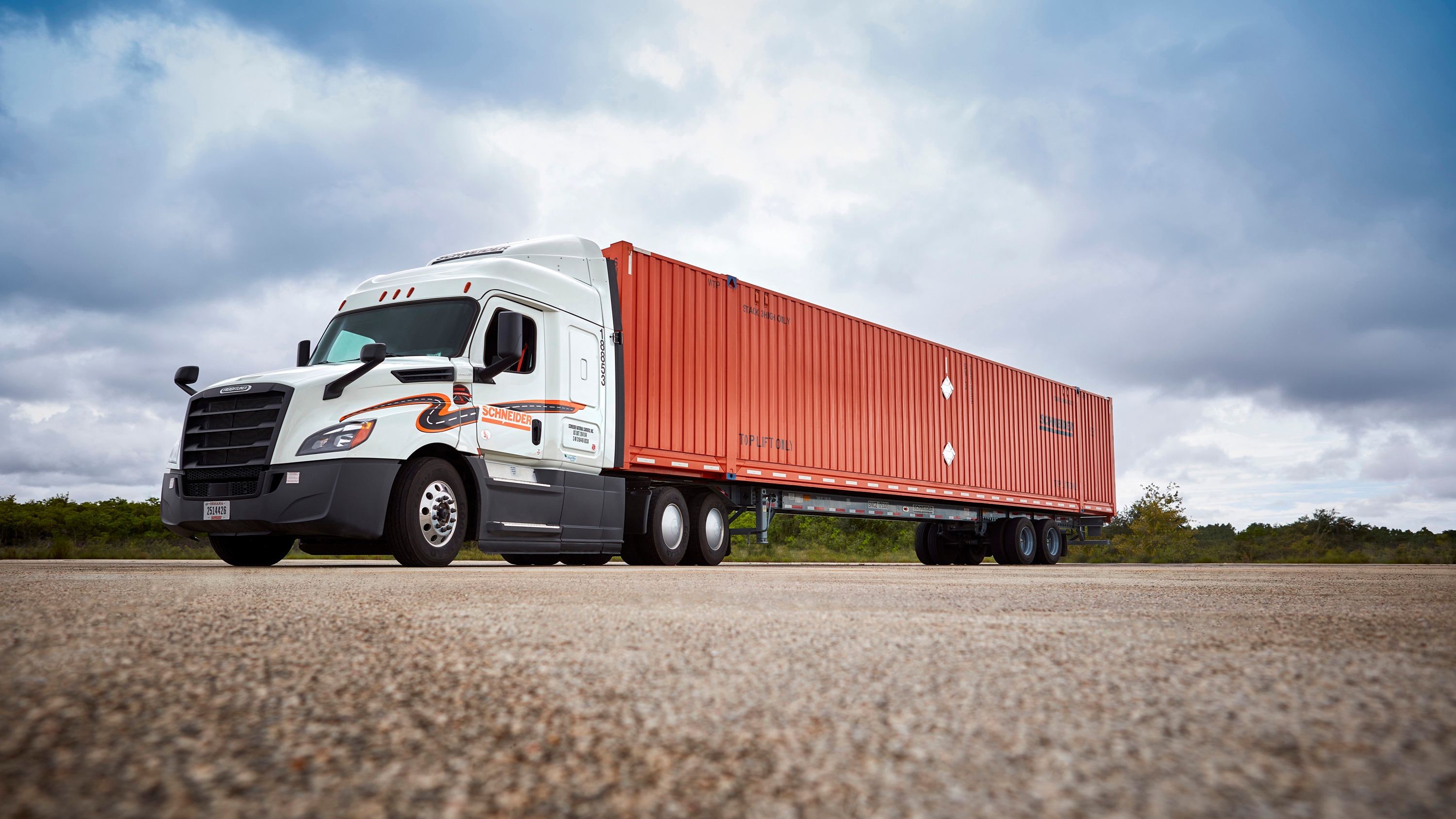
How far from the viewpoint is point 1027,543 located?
1780 centimetres

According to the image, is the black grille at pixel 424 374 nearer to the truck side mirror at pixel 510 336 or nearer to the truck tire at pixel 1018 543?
the truck side mirror at pixel 510 336

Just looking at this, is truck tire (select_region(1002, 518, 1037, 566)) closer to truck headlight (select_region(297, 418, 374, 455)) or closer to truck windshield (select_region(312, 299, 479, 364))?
truck windshield (select_region(312, 299, 479, 364))

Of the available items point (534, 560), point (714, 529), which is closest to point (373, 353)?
point (534, 560)

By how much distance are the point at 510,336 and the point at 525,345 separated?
Result: 2.03 ft

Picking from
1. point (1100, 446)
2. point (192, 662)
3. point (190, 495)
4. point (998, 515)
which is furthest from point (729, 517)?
point (1100, 446)

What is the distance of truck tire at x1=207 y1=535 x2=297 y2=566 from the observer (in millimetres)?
8273

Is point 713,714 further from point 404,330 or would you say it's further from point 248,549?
point 248,549

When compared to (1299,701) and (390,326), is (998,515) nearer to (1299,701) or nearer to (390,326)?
(390,326)

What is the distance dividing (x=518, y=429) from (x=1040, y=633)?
6.35m

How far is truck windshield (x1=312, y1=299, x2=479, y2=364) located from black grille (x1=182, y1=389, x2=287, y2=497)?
3.20ft

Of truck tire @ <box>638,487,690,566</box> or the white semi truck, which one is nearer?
the white semi truck

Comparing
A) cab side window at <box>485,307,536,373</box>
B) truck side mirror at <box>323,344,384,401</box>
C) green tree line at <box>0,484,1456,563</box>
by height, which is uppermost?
cab side window at <box>485,307,536,373</box>

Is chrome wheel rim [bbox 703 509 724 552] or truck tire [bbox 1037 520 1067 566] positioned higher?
chrome wheel rim [bbox 703 509 724 552]

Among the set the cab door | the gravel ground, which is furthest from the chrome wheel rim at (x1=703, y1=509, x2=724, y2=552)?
the gravel ground
